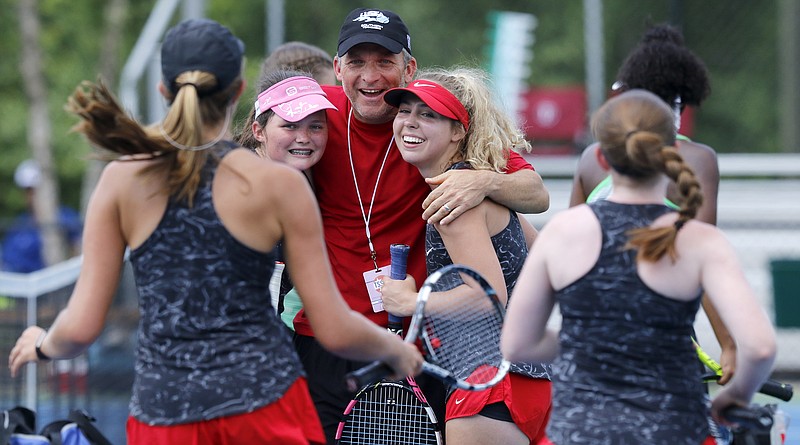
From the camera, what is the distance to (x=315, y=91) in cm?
478

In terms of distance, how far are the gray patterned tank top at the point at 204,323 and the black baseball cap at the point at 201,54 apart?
0.78ft

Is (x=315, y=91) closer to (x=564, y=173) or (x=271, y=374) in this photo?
(x=271, y=374)

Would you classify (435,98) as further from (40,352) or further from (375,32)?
(40,352)

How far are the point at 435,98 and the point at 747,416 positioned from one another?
1766 millimetres

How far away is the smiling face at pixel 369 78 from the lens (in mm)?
4750

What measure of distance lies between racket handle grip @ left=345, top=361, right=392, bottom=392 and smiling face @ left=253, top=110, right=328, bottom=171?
1.29 meters

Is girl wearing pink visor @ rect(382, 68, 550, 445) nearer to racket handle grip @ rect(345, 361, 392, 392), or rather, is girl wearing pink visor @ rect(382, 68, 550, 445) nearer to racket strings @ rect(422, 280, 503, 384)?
racket strings @ rect(422, 280, 503, 384)

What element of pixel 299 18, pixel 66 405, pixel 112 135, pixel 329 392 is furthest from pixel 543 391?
pixel 299 18

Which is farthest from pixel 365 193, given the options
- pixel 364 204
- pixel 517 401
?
pixel 517 401

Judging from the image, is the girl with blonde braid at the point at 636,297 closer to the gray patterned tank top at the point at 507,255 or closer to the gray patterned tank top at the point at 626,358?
the gray patterned tank top at the point at 626,358

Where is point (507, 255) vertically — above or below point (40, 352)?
above

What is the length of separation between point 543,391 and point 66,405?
3.25 m

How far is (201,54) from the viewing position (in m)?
3.37

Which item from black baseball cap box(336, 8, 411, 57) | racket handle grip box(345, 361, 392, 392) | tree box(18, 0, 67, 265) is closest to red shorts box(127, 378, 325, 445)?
racket handle grip box(345, 361, 392, 392)
